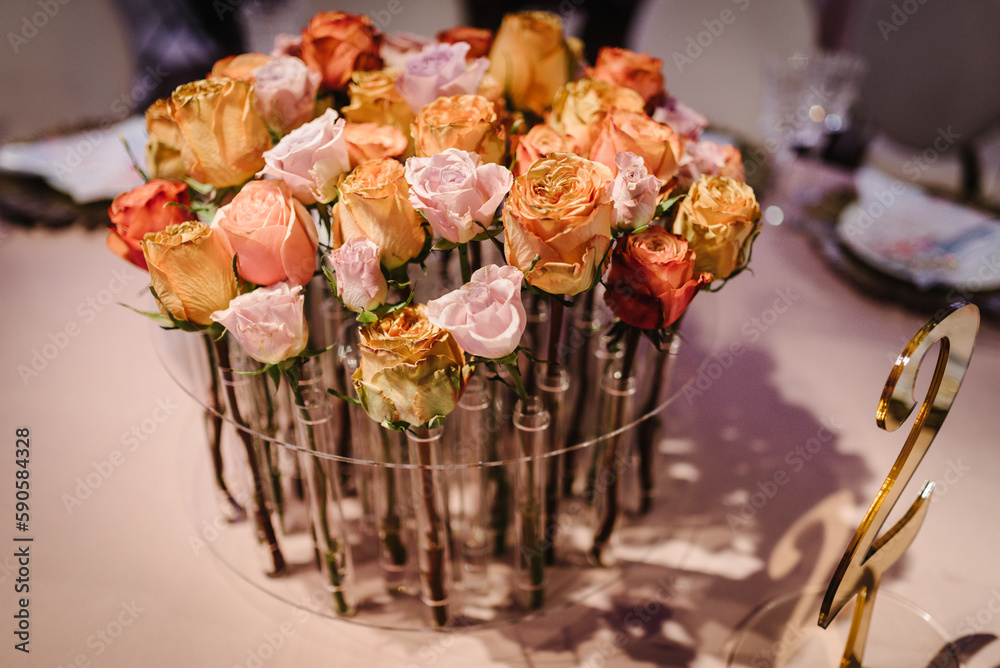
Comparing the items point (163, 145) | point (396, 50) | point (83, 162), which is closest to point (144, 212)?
point (163, 145)

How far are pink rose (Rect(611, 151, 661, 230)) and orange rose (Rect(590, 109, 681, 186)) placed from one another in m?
0.02

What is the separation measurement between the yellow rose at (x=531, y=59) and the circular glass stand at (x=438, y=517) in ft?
0.88

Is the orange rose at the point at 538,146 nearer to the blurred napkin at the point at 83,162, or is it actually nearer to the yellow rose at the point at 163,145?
the yellow rose at the point at 163,145

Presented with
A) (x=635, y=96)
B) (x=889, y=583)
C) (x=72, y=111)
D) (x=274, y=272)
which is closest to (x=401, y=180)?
(x=274, y=272)

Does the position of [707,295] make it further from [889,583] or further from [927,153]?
[927,153]

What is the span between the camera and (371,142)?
1.73 feet

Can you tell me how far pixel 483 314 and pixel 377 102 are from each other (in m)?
0.24

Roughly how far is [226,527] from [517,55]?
0.54m

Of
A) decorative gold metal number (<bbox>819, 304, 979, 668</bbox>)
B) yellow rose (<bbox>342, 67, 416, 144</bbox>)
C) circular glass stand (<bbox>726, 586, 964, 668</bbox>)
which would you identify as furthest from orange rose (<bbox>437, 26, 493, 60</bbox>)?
circular glass stand (<bbox>726, 586, 964, 668</bbox>)

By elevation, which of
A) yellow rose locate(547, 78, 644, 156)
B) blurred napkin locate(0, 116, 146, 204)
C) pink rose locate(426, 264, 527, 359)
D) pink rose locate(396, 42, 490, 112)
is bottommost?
blurred napkin locate(0, 116, 146, 204)

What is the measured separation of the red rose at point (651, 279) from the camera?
48 cm

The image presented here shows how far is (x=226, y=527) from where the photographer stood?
2.30ft

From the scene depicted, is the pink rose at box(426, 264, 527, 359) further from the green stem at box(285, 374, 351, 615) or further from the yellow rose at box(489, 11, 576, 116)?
the yellow rose at box(489, 11, 576, 116)

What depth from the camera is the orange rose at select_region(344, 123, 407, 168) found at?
0.53 metres
